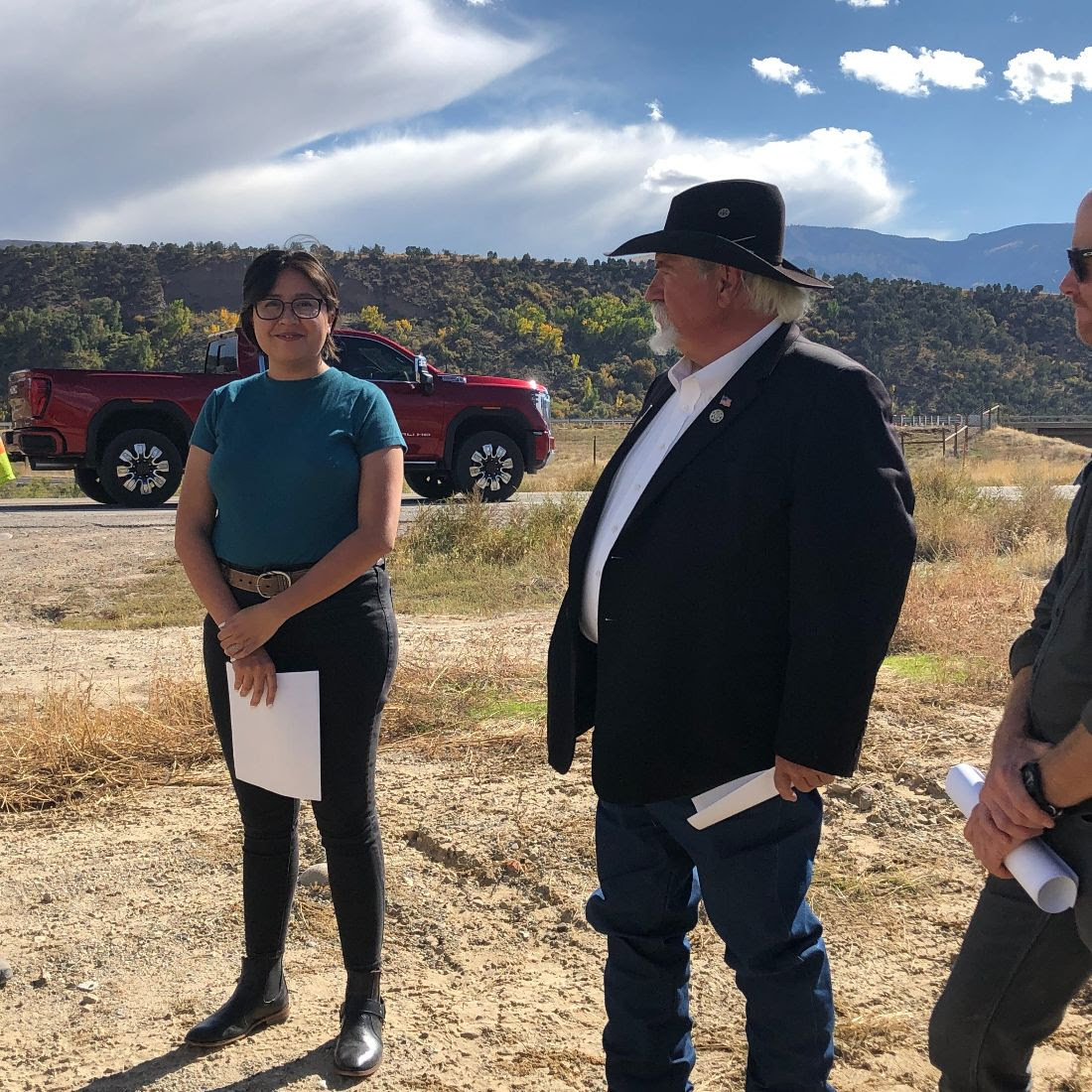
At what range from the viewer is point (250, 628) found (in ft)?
7.90

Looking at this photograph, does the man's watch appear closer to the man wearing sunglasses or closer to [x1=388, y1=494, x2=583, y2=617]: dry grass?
the man wearing sunglasses

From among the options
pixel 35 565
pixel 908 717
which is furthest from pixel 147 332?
pixel 908 717

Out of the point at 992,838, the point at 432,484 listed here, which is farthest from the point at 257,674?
the point at 432,484

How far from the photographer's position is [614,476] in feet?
7.41

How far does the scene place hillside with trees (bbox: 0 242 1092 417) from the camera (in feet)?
183

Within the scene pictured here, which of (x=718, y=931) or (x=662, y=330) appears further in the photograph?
(x=662, y=330)

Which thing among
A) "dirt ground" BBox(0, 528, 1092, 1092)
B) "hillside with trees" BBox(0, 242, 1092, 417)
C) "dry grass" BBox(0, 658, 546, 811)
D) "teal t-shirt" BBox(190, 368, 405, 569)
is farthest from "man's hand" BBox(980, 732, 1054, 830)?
"hillside with trees" BBox(0, 242, 1092, 417)

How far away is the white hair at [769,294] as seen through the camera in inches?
80.8

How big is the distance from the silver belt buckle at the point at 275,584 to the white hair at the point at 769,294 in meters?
1.11

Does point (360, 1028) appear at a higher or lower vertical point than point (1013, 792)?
lower

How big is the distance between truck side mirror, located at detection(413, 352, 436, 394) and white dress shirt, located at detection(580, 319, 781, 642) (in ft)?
35.2

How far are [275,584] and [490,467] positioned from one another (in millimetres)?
10964

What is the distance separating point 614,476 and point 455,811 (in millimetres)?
2004

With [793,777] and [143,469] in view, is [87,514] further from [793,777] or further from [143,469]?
[793,777]
